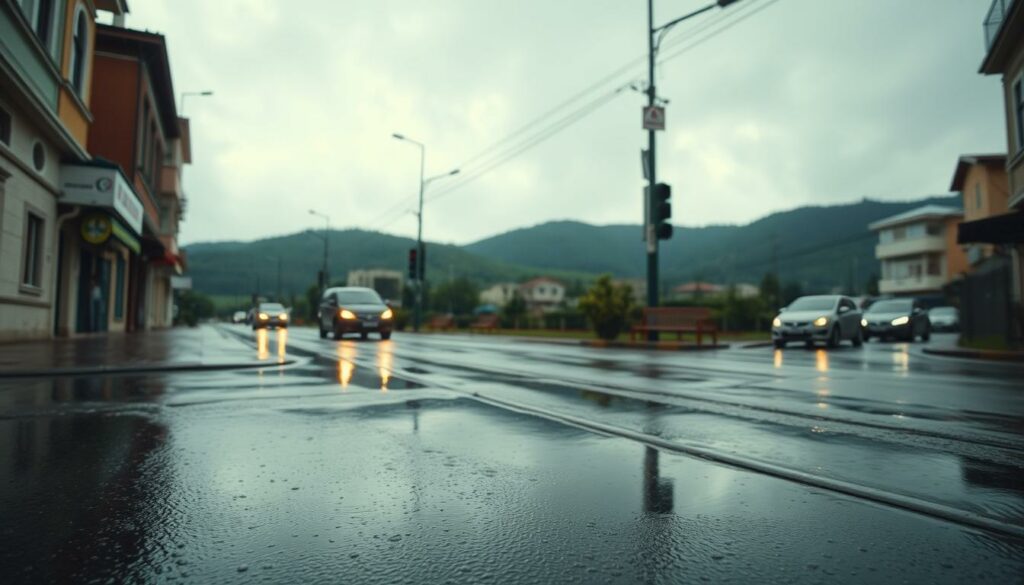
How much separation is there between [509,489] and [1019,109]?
22640 mm

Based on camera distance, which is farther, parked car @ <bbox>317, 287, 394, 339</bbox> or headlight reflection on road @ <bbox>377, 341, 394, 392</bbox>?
parked car @ <bbox>317, 287, 394, 339</bbox>

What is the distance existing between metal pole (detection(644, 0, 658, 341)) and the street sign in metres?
0.31

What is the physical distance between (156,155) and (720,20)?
29.3 m

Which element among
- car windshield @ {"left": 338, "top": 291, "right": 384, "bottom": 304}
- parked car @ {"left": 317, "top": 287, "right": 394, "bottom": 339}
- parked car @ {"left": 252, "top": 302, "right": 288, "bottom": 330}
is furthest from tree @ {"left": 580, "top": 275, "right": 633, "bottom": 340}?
parked car @ {"left": 252, "top": 302, "right": 288, "bottom": 330}

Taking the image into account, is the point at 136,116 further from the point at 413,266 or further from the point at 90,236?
the point at 413,266

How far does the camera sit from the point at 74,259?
19266mm

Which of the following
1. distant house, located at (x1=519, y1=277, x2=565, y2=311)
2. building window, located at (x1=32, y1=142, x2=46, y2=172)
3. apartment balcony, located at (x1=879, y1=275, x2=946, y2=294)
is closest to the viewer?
building window, located at (x1=32, y1=142, x2=46, y2=172)

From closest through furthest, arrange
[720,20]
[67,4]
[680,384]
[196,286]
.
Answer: [680,384] < [67,4] < [720,20] < [196,286]

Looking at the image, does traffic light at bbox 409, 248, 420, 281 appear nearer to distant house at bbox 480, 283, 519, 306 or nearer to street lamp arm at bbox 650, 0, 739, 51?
street lamp arm at bbox 650, 0, 739, 51

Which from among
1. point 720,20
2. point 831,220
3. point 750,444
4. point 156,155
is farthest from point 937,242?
point 831,220

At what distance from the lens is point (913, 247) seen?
66.3m

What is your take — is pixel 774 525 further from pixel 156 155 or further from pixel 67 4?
pixel 156 155

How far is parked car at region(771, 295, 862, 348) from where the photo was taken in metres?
18.1

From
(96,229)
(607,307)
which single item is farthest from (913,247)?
(96,229)
